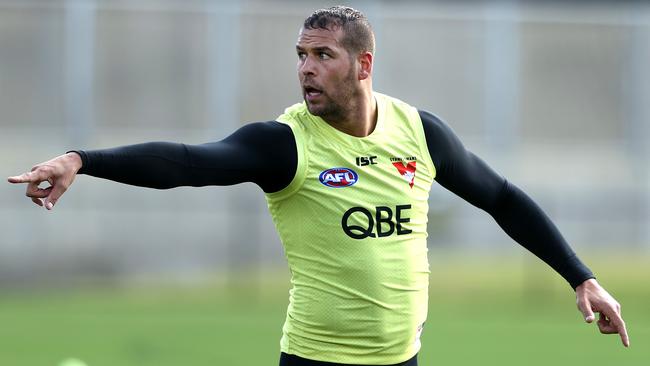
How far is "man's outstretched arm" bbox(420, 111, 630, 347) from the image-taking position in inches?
207

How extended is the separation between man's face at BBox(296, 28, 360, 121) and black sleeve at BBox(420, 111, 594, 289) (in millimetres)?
431

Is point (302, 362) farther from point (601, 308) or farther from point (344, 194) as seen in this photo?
point (601, 308)

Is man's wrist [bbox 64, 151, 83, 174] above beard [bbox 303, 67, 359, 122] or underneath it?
underneath

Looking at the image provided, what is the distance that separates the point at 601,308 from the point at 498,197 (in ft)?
2.28

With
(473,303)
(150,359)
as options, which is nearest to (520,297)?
(473,303)

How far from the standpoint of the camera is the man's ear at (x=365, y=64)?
17.2 feet

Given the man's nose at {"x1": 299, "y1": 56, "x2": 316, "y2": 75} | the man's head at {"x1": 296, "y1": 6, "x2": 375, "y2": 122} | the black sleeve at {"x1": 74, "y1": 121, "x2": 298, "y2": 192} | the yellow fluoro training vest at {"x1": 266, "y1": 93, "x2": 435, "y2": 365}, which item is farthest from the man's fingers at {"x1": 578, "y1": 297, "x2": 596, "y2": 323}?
the man's nose at {"x1": 299, "y1": 56, "x2": 316, "y2": 75}

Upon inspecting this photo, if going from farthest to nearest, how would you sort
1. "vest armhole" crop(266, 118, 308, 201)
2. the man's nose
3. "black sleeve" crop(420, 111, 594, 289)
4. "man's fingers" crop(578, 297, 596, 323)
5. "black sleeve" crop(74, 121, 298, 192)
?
"black sleeve" crop(420, 111, 594, 289) → "man's fingers" crop(578, 297, 596, 323) → the man's nose → "vest armhole" crop(266, 118, 308, 201) → "black sleeve" crop(74, 121, 298, 192)

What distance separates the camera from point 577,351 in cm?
1236

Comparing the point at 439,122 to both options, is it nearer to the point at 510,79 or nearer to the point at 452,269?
the point at 452,269

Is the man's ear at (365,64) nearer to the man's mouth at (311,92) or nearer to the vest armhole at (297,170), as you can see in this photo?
the man's mouth at (311,92)

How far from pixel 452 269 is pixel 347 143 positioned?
573 inches

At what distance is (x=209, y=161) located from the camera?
15.5 ft

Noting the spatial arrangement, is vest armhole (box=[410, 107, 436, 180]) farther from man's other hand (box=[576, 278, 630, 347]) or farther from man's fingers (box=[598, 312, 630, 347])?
man's fingers (box=[598, 312, 630, 347])
